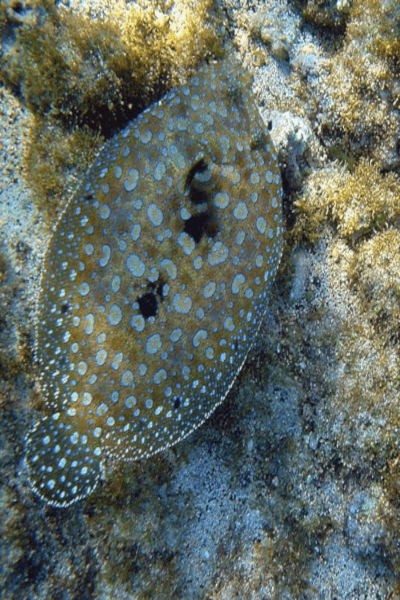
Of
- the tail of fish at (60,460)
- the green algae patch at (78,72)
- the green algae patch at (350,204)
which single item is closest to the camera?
the tail of fish at (60,460)

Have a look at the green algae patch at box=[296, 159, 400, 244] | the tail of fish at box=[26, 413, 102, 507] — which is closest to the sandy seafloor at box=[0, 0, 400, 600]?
the green algae patch at box=[296, 159, 400, 244]

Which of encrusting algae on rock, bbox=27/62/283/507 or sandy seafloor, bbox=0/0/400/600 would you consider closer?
encrusting algae on rock, bbox=27/62/283/507

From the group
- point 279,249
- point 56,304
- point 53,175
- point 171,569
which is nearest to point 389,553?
point 171,569

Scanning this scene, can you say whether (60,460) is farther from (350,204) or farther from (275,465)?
(350,204)

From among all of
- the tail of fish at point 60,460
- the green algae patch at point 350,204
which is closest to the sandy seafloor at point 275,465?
the green algae patch at point 350,204

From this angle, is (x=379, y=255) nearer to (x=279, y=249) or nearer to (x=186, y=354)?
(x=279, y=249)

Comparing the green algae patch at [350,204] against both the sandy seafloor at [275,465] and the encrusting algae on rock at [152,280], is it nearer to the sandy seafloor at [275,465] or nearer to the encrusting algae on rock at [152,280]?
the sandy seafloor at [275,465]

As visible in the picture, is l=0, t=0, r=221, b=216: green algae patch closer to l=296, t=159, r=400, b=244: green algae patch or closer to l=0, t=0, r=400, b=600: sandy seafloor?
l=0, t=0, r=400, b=600: sandy seafloor
